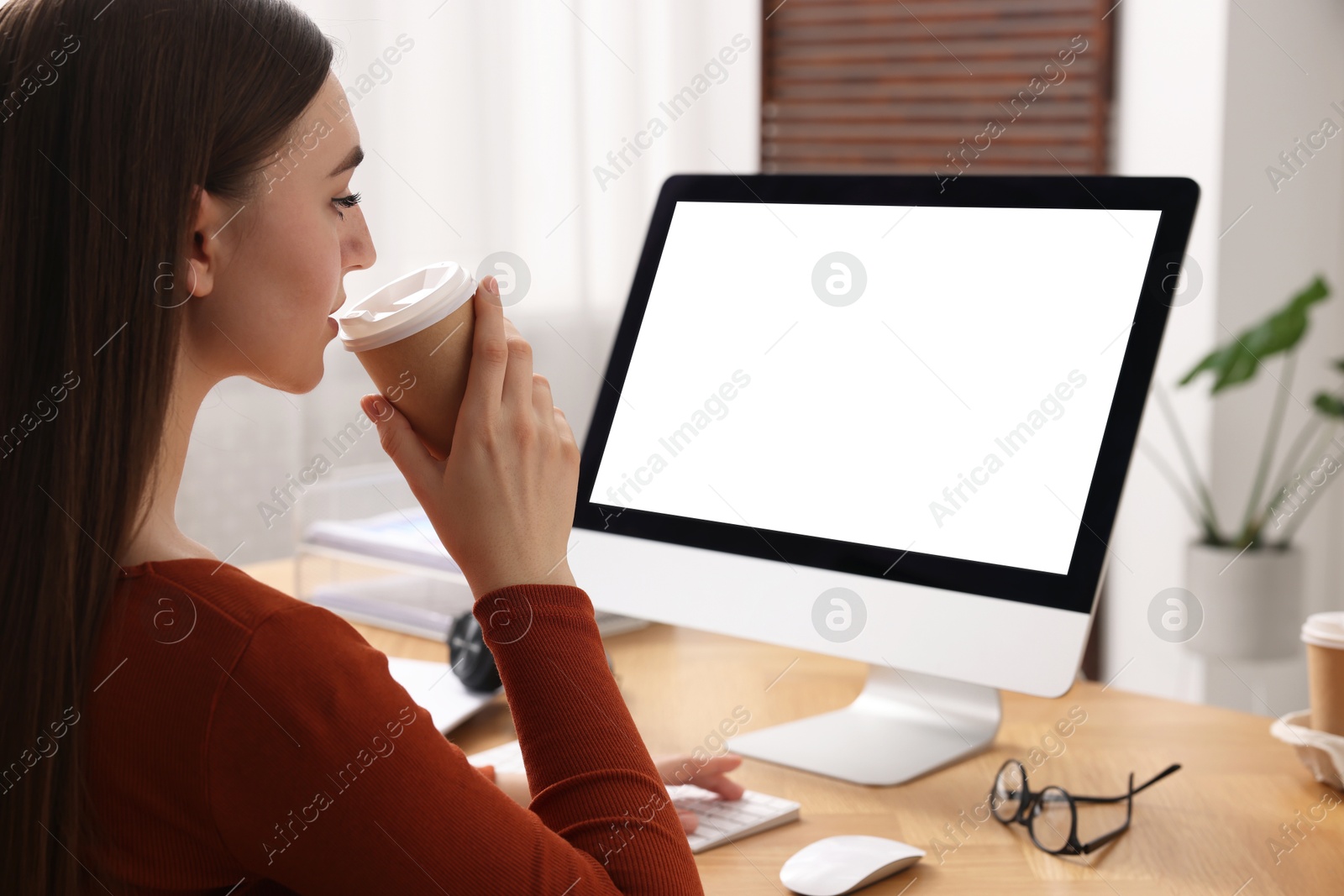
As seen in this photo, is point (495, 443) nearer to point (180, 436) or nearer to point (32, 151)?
point (180, 436)

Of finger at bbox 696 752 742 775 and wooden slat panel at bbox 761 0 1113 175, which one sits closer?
finger at bbox 696 752 742 775

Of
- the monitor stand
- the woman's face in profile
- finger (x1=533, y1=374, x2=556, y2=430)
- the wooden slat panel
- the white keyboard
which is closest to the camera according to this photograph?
the woman's face in profile

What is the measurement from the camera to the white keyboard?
0.86 m

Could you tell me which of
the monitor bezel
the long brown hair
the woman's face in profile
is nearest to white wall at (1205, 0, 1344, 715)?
the monitor bezel

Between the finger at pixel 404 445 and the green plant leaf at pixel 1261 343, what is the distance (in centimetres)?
188

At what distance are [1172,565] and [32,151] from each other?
242 cm

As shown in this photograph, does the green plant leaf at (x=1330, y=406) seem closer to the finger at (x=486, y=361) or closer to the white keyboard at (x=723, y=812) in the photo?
the white keyboard at (x=723, y=812)

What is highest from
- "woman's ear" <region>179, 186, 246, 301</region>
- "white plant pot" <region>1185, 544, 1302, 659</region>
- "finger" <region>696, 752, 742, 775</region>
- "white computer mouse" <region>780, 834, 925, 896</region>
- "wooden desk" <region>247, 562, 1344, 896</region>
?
"woman's ear" <region>179, 186, 246, 301</region>

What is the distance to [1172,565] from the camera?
8.34 feet

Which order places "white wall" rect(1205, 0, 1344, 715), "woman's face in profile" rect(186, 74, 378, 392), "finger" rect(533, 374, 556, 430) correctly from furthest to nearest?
"white wall" rect(1205, 0, 1344, 715), "finger" rect(533, 374, 556, 430), "woman's face in profile" rect(186, 74, 378, 392)

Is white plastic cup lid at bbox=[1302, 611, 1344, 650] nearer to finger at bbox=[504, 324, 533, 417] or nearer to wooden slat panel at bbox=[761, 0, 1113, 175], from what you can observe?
finger at bbox=[504, 324, 533, 417]

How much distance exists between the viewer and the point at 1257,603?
229 centimetres

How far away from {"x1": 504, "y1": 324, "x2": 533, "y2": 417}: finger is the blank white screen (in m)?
0.35

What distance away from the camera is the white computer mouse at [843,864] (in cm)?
78
